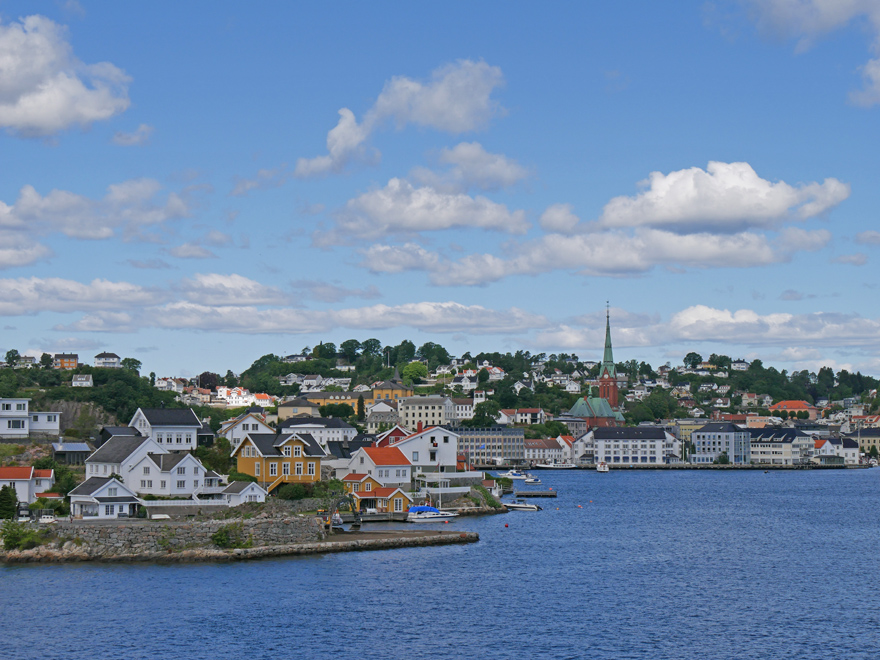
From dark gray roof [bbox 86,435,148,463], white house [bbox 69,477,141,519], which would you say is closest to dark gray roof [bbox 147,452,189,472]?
dark gray roof [bbox 86,435,148,463]

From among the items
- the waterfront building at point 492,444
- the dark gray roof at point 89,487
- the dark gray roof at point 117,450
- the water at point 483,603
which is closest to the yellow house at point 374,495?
the water at point 483,603

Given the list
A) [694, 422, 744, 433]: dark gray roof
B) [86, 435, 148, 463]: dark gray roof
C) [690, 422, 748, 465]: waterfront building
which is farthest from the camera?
[694, 422, 744, 433]: dark gray roof

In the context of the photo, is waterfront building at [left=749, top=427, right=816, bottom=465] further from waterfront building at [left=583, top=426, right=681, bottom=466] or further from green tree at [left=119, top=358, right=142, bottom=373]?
green tree at [left=119, top=358, right=142, bottom=373]

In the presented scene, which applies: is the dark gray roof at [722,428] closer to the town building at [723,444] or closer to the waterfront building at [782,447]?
the town building at [723,444]

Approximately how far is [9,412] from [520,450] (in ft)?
307

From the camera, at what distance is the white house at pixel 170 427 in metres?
62.1

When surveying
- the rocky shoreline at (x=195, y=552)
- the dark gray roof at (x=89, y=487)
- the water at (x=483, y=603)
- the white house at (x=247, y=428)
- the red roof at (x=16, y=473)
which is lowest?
the water at (x=483, y=603)

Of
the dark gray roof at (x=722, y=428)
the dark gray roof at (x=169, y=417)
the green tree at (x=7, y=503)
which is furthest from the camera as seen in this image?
the dark gray roof at (x=722, y=428)

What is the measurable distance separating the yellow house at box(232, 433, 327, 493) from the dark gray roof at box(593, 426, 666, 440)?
102 m

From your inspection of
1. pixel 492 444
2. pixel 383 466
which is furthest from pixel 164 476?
pixel 492 444

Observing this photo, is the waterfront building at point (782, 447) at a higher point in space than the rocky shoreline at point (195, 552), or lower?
higher

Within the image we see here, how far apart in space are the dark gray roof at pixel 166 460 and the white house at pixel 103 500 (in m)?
2.64

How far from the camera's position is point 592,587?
129 feet

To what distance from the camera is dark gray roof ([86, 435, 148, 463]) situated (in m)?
51.4
